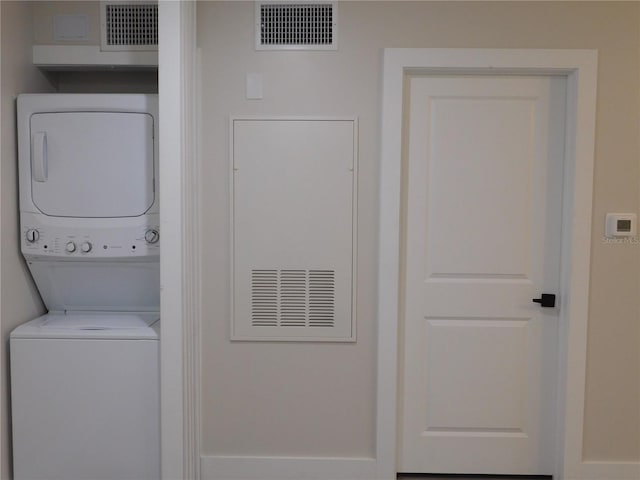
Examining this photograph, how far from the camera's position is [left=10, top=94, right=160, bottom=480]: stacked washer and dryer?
201cm

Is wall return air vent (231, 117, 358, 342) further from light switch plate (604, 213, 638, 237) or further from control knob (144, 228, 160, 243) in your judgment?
light switch plate (604, 213, 638, 237)

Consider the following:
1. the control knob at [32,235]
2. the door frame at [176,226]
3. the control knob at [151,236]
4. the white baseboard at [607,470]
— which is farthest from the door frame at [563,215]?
the control knob at [32,235]

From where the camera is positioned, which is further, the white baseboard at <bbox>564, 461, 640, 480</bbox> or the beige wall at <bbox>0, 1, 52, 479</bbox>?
the white baseboard at <bbox>564, 461, 640, 480</bbox>

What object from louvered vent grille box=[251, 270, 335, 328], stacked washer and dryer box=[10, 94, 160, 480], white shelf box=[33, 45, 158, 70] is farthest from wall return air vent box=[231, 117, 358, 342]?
white shelf box=[33, 45, 158, 70]

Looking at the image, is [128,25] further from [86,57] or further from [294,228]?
[294,228]

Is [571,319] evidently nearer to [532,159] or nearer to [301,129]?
[532,159]

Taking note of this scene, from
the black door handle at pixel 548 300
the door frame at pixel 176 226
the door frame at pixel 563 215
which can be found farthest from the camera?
the black door handle at pixel 548 300

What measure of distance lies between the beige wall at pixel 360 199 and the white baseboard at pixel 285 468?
4 cm

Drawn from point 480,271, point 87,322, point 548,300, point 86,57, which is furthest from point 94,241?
point 548,300

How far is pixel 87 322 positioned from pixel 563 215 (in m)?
2.26

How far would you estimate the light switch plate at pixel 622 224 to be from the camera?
215cm

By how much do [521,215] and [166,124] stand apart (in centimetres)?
166

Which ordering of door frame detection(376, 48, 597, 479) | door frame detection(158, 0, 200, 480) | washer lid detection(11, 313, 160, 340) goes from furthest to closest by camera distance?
door frame detection(376, 48, 597, 479) → washer lid detection(11, 313, 160, 340) → door frame detection(158, 0, 200, 480)

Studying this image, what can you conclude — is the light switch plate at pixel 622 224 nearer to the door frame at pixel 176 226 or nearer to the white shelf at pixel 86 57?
the door frame at pixel 176 226
